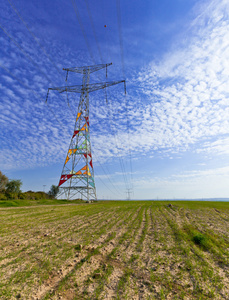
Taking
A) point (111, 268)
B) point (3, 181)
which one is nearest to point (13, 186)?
point (3, 181)

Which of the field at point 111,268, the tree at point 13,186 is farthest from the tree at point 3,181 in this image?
the field at point 111,268

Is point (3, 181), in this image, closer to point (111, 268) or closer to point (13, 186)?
point (13, 186)

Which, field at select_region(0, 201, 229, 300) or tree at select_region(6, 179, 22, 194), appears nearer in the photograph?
field at select_region(0, 201, 229, 300)

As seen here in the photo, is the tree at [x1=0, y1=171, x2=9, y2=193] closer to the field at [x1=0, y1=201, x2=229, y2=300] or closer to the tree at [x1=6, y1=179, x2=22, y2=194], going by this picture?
the tree at [x1=6, y1=179, x2=22, y2=194]

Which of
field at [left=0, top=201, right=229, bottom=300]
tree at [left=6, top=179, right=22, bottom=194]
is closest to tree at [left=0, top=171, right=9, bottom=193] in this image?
tree at [left=6, top=179, right=22, bottom=194]

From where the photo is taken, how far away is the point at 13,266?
19.8 ft

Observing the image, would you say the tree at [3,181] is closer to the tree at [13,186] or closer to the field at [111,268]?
the tree at [13,186]

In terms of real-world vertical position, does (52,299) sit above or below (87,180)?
below

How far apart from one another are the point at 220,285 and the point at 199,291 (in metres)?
0.98

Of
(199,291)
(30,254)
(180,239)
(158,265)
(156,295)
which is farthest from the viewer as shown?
(180,239)

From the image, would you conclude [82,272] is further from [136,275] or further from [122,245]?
[122,245]

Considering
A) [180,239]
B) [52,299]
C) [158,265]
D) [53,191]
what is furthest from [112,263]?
[53,191]

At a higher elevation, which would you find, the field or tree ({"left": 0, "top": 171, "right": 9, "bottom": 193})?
tree ({"left": 0, "top": 171, "right": 9, "bottom": 193})

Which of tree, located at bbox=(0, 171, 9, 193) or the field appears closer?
the field
